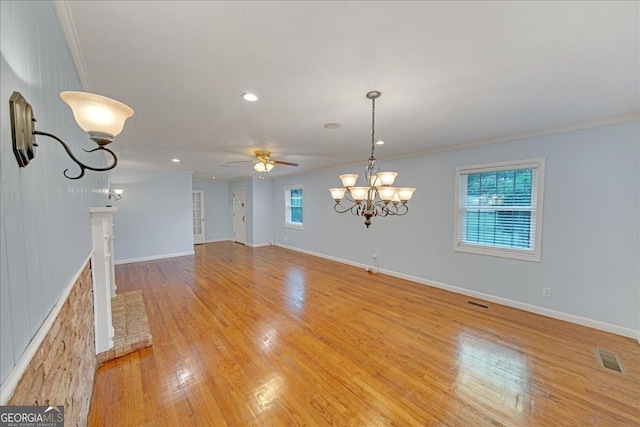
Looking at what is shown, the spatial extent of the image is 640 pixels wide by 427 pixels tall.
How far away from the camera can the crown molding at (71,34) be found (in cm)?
124

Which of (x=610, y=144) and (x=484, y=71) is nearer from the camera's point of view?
(x=484, y=71)

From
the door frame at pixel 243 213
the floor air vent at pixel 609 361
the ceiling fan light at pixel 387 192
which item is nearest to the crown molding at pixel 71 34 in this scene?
the ceiling fan light at pixel 387 192

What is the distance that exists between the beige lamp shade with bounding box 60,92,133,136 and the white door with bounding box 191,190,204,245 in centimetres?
844

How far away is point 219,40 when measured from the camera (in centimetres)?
150

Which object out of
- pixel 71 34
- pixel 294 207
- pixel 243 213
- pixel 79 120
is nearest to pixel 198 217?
pixel 243 213

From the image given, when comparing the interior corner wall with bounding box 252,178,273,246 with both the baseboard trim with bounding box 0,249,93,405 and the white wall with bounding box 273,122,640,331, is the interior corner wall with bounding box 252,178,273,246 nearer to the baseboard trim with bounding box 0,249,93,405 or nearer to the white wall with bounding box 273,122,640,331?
the white wall with bounding box 273,122,640,331

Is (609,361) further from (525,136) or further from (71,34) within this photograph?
(71,34)

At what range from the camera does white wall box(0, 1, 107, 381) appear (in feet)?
2.15

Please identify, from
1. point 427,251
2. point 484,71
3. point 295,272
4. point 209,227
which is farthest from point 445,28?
point 209,227

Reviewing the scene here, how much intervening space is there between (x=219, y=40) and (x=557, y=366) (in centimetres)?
388

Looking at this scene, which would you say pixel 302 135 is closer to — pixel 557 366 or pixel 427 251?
pixel 427 251

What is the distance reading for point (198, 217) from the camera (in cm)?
877

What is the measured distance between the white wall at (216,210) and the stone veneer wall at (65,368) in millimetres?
7321

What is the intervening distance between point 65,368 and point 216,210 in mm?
8418
